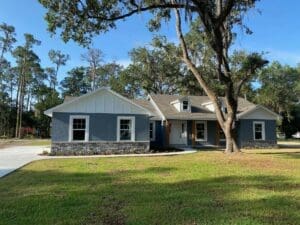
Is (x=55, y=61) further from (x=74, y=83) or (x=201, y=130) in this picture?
(x=201, y=130)

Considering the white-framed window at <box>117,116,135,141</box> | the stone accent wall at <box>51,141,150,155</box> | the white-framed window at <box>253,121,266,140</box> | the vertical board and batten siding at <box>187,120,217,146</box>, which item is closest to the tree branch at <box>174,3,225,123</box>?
the white-framed window at <box>117,116,135,141</box>

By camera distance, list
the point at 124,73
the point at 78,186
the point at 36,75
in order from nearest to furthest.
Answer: the point at 78,186
the point at 124,73
the point at 36,75

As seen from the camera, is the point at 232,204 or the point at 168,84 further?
the point at 168,84

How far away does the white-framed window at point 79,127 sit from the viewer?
20.2 meters

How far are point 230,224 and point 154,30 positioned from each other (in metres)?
16.6

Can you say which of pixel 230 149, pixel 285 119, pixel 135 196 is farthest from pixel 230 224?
pixel 285 119

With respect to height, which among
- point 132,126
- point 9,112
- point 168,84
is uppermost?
point 168,84

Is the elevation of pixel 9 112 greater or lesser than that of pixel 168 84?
lesser

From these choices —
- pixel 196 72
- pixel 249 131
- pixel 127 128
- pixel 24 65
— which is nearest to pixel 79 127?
pixel 127 128

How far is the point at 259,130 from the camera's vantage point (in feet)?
89.5

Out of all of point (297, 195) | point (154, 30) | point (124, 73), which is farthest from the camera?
point (124, 73)

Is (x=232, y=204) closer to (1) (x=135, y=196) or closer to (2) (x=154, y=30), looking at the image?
(1) (x=135, y=196)

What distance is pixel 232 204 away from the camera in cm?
661

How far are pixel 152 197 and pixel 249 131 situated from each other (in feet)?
68.9
